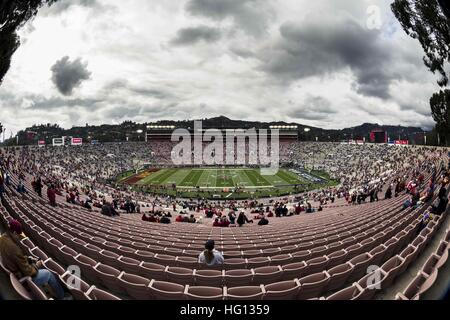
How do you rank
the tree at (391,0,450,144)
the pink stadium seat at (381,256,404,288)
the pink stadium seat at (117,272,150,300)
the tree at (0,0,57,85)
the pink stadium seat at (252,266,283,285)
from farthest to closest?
the tree at (391,0,450,144), the tree at (0,0,57,85), the pink stadium seat at (252,266,283,285), the pink stadium seat at (381,256,404,288), the pink stadium seat at (117,272,150,300)

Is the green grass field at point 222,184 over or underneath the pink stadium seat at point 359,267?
underneath

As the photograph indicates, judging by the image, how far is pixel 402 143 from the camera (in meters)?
86.6

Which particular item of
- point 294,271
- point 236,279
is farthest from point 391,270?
point 236,279

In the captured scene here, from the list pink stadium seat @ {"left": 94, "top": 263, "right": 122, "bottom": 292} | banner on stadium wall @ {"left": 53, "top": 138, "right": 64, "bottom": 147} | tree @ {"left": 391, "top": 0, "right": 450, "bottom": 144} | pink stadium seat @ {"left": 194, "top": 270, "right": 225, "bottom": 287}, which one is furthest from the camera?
banner on stadium wall @ {"left": 53, "top": 138, "right": 64, "bottom": 147}

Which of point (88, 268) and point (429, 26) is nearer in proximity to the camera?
point (88, 268)

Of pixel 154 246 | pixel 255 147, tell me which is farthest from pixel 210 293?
pixel 255 147

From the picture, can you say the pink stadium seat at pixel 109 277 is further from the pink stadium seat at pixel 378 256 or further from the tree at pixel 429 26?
the tree at pixel 429 26

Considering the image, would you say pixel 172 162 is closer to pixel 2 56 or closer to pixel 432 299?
pixel 2 56

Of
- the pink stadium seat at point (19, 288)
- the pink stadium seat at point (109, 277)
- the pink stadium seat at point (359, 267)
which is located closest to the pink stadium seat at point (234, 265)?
the pink stadium seat at point (359, 267)

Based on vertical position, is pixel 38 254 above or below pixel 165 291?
above

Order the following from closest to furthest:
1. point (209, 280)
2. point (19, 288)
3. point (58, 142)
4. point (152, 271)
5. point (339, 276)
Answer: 1. point (19, 288)
2. point (339, 276)
3. point (209, 280)
4. point (152, 271)
5. point (58, 142)

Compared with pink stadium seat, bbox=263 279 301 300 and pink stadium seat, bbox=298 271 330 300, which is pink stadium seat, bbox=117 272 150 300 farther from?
pink stadium seat, bbox=298 271 330 300

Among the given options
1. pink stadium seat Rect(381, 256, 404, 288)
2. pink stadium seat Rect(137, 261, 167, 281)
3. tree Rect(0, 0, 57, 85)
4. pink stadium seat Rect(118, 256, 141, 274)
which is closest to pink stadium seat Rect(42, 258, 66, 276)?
pink stadium seat Rect(118, 256, 141, 274)

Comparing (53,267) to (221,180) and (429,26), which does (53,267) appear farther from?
(221,180)
